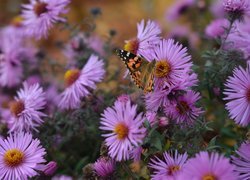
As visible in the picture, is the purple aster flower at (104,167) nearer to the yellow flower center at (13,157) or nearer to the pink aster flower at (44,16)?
the yellow flower center at (13,157)

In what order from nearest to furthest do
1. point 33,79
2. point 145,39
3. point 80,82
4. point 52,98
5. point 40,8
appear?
point 145,39 < point 80,82 < point 40,8 < point 52,98 < point 33,79

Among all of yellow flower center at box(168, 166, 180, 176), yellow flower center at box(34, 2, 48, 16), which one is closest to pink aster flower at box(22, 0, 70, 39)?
yellow flower center at box(34, 2, 48, 16)

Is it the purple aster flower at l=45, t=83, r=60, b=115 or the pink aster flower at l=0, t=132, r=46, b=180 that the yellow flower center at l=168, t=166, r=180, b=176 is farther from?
the purple aster flower at l=45, t=83, r=60, b=115

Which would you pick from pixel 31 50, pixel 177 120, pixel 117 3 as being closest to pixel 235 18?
pixel 177 120

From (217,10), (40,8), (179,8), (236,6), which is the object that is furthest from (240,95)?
(179,8)

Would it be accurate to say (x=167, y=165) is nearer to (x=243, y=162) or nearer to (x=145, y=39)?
(x=243, y=162)
